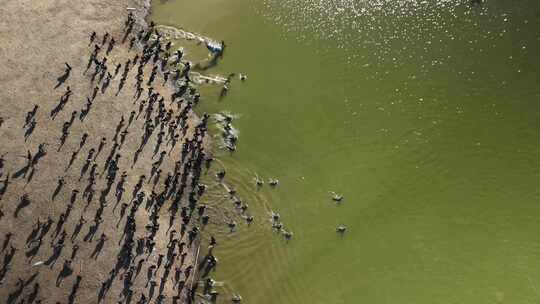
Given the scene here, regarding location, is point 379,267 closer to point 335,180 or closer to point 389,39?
point 335,180

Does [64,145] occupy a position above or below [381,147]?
below

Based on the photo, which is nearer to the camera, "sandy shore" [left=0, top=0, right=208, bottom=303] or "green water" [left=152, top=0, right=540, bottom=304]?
"sandy shore" [left=0, top=0, right=208, bottom=303]

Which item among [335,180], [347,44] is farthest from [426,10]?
[335,180]

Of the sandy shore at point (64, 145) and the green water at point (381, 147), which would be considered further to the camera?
the green water at point (381, 147)

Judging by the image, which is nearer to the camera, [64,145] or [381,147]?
[64,145]
